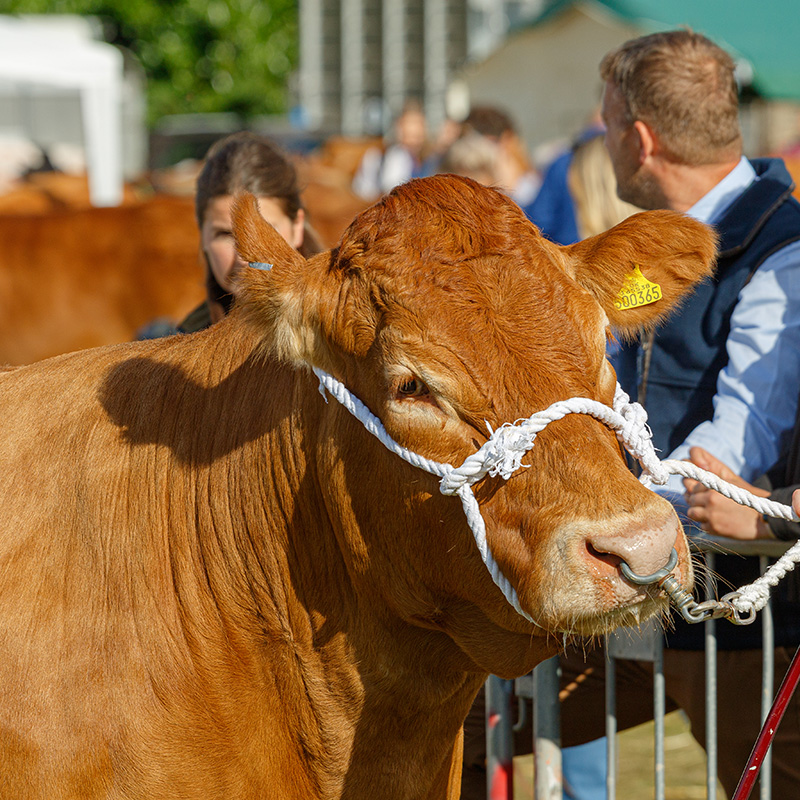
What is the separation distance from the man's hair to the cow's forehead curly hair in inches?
38.0

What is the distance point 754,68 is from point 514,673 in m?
16.3

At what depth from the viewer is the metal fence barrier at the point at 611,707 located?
283 centimetres

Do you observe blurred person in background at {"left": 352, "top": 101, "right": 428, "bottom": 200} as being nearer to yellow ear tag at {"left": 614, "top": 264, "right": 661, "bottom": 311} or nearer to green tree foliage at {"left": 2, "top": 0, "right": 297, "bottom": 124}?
yellow ear tag at {"left": 614, "top": 264, "right": 661, "bottom": 311}

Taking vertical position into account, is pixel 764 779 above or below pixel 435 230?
below

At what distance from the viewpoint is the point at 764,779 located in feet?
9.36

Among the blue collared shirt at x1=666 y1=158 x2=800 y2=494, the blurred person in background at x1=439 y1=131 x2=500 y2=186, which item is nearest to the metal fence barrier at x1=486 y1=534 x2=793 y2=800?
the blue collared shirt at x1=666 y1=158 x2=800 y2=494

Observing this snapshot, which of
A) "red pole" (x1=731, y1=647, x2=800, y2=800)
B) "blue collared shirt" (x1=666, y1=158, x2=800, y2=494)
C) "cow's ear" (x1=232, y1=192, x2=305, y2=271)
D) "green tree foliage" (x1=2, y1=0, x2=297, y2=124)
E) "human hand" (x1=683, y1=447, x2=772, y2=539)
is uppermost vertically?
"cow's ear" (x1=232, y1=192, x2=305, y2=271)

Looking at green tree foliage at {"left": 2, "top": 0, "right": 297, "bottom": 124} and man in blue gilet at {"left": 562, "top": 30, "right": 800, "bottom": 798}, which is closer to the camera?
man in blue gilet at {"left": 562, "top": 30, "right": 800, "bottom": 798}

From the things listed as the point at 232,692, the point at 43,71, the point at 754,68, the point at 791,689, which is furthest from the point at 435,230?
the point at 754,68

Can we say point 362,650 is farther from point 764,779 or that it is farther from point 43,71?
point 43,71

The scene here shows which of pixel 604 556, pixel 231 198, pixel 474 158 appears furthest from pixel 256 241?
pixel 474 158

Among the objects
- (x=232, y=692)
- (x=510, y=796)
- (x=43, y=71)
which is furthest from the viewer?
(x=43, y=71)

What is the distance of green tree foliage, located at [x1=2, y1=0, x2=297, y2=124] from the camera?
3020 cm

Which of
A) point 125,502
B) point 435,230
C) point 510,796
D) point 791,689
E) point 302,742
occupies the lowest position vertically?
point 510,796
